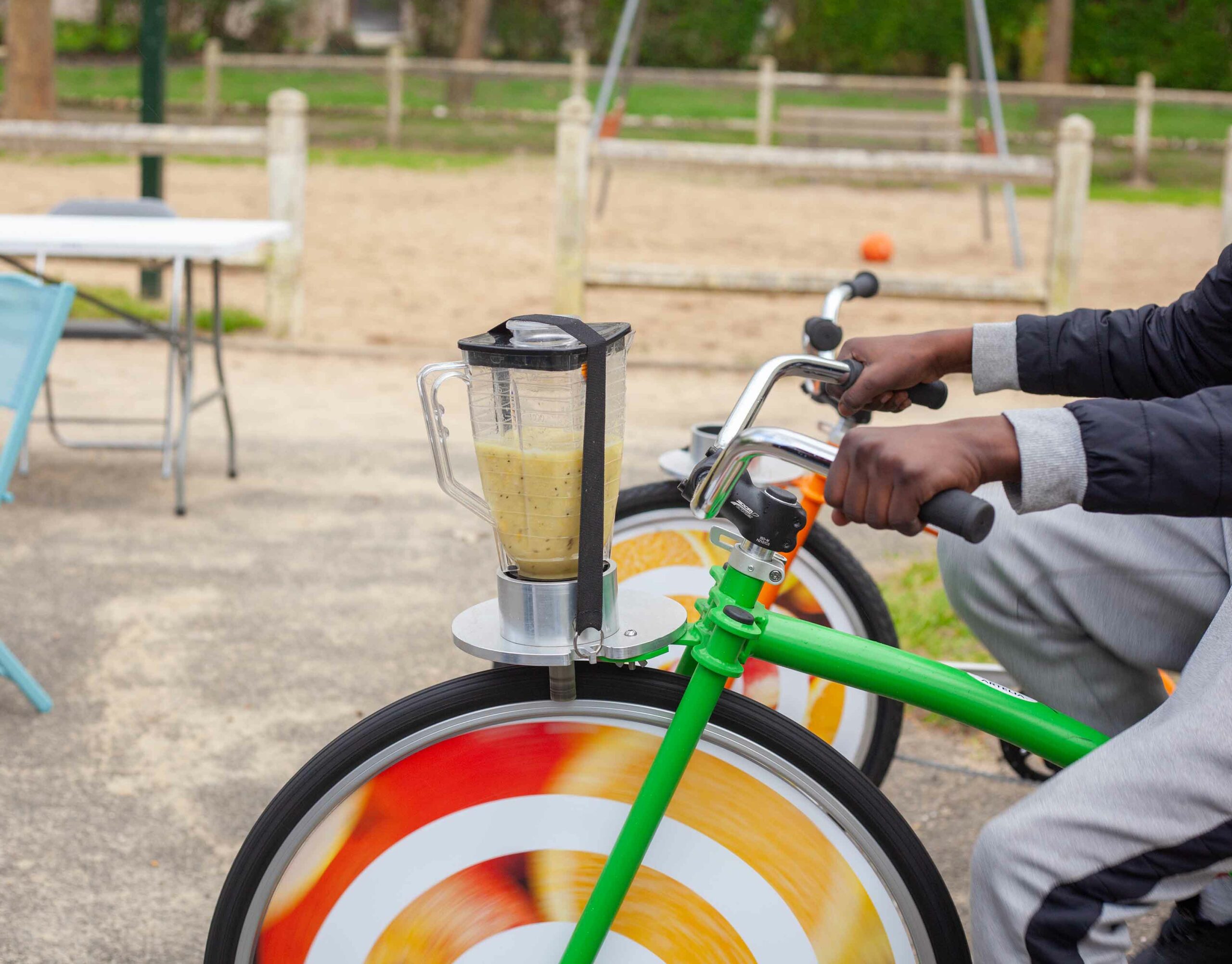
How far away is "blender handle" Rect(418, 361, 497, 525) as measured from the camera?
1275mm

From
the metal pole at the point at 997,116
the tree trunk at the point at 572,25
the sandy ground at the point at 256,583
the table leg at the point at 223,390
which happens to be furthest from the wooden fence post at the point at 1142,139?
the table leg at the point at 223,390

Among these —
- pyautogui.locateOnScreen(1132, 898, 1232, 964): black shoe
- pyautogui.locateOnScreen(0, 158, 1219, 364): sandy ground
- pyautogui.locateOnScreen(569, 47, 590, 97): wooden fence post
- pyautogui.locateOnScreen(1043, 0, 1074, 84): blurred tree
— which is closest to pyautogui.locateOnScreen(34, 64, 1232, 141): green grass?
pyautogui.locateOnScreen(1043, 0, 1074, 84): blurred tree

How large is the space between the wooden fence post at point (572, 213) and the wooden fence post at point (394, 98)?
11.1 meters

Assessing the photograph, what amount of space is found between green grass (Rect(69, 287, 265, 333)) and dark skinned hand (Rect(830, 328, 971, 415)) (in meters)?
6.12

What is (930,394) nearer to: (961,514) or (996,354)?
(996,354)

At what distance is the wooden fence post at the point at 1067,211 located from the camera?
7.23m

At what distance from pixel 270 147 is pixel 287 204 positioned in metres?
0.31

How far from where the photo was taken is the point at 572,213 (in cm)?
718

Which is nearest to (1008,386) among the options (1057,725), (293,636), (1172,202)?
(1057,725)

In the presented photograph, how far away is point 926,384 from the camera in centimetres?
171

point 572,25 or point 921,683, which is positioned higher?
point 572,25

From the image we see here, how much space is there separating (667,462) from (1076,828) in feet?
3.59

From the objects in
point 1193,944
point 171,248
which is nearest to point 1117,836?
point 1193,944

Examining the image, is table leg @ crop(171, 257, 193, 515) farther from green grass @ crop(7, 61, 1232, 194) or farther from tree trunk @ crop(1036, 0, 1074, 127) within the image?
tree trunk @ crop(1036, 0, 1074, 127)
